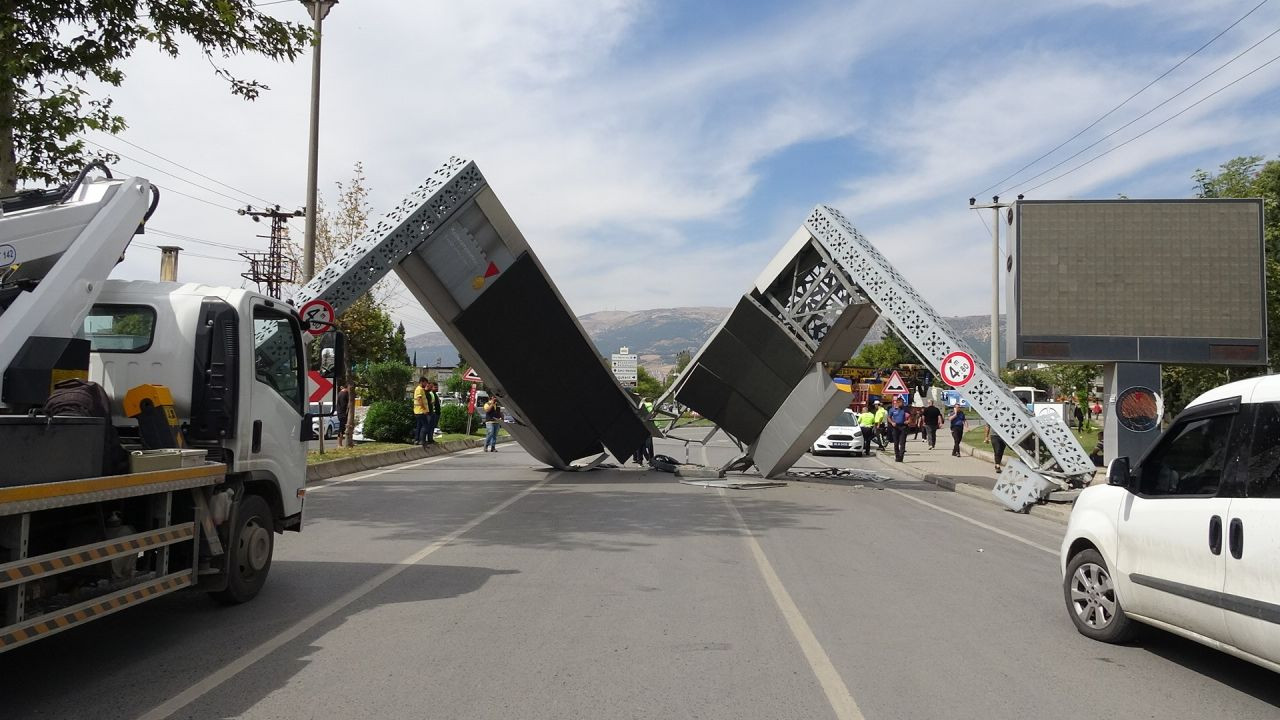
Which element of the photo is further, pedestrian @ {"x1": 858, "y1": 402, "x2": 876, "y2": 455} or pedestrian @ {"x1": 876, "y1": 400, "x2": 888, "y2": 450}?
pedestrian @ {"x1": 876, "y1": 400, "x2": 888, "y2": 450}

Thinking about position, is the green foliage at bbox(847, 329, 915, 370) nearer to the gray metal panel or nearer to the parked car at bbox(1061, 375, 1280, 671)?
the gray metal panel

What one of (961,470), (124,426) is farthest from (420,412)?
(124,426)

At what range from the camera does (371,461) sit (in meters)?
21.1

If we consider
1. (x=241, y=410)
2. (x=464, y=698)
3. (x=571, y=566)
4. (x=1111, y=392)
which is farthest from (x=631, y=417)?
(x=464, y=698)

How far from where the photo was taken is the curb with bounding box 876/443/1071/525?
1385cm

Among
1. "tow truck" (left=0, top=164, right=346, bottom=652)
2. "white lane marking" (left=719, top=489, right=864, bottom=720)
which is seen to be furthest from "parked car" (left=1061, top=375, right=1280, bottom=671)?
"tow truck" (left=0, top=164, right=346, bottom=652)

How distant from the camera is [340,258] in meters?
15.3

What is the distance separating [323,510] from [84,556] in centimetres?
822

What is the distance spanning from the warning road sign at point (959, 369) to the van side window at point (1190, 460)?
10.1 meters

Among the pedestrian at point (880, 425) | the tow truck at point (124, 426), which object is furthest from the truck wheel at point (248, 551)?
the pedestrian at point (880, 425)

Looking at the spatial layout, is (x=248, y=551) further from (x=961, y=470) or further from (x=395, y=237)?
(x=961, y=470)

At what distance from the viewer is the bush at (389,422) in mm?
26328

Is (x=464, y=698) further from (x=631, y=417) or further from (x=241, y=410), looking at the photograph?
(x=631, y=417)

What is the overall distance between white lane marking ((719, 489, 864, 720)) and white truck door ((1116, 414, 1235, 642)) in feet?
6.53
